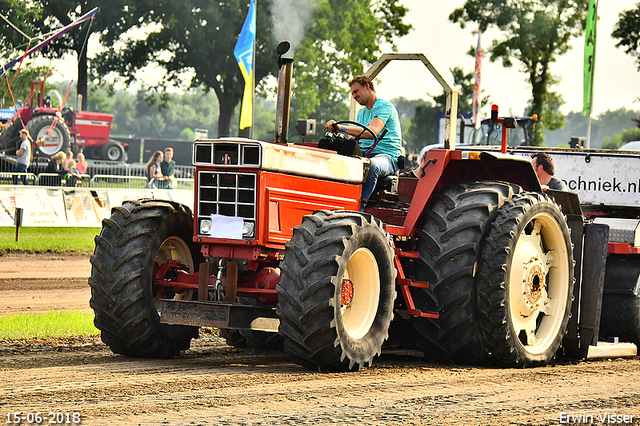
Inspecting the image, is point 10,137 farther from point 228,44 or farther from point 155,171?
point 228,44

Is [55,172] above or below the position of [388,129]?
below

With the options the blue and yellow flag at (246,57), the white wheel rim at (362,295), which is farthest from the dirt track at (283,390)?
the blue and yellow flag at (246,57)

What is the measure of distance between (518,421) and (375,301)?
1.80 meters

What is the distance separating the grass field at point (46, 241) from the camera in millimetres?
17188

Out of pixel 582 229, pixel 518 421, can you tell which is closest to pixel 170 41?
pixel 582 229

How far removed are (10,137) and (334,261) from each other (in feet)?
90.6

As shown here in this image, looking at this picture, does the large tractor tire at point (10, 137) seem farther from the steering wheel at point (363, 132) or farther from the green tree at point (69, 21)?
the steering wheel at point (363, 132)

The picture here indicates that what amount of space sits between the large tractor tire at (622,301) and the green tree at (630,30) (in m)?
28.0

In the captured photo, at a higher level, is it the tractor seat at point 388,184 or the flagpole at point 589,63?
the flagpole at point 589,63

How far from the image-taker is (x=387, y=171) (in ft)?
25.0

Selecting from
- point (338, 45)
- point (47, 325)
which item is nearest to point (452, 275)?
point (47, 325)

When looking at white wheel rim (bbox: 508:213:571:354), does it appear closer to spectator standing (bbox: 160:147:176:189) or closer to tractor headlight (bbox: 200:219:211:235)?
tractor headlight (bbox: 200:219:211:235)

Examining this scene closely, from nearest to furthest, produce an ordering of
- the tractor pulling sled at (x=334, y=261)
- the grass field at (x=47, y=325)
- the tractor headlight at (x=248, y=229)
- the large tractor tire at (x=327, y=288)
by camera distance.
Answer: the large tractor tire at (x=327, y=288) → the tractor pulling sled at (x=334, y=261) → the tractor headlight at (x=248, y=229) → the grass field at (x=47, y=325)

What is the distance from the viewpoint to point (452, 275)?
706cm
